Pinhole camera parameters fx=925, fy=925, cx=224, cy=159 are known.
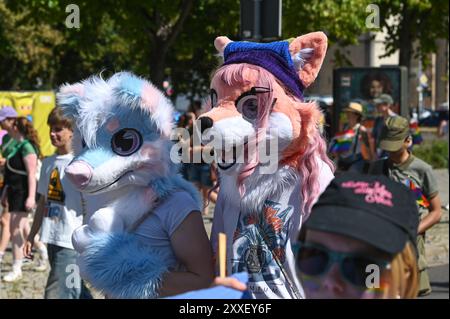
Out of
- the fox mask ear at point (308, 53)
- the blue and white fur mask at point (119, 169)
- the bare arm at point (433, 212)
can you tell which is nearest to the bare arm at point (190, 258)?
the blue and white fur mask at point (119, 169)

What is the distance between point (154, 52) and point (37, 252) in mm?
3744

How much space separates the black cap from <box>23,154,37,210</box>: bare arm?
6804 mm

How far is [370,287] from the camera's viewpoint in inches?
74.7

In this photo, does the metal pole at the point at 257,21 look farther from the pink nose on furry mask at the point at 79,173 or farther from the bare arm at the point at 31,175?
the pink nose on furry mask at the point at 79,173

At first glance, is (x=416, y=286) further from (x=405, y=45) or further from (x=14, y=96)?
(x=405, y=45)

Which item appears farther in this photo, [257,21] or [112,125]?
[257,21]

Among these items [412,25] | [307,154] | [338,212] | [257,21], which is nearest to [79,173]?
[307,154]

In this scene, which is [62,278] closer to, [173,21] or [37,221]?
[37,221]

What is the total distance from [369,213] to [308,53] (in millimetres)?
1524

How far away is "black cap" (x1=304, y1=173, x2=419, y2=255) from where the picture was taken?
5.98 ft

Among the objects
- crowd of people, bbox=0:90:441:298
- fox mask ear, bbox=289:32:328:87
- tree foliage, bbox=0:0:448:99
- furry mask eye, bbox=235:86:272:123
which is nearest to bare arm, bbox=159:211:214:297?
crowd of people, bbox=0:90:441:298

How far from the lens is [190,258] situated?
316 centimetres

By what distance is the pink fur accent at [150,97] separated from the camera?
132 inches
